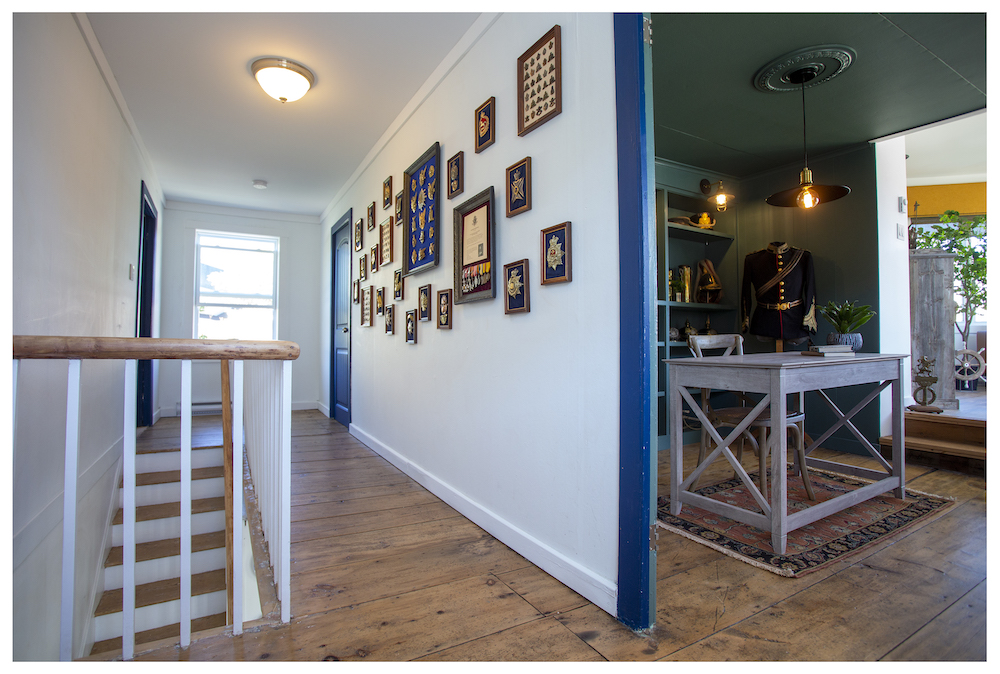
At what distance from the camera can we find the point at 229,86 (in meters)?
3.17

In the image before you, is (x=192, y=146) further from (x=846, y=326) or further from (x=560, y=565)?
(x=846, y=326)

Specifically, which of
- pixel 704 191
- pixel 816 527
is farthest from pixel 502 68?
pixel 704 191

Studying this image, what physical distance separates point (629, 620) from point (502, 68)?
2.30 m

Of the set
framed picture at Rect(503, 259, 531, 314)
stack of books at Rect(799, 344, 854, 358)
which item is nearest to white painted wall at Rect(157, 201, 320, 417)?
framed picture at Rect(503, 259, 531, 314)

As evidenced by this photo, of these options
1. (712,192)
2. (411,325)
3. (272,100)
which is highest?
(272,100)

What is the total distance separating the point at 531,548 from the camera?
199 cm

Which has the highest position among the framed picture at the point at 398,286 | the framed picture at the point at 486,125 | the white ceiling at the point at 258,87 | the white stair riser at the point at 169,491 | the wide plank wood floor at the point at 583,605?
the white ceiling at the point at 258,87

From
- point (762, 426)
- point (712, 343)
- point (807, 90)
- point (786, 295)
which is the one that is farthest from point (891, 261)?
point (762, 426)

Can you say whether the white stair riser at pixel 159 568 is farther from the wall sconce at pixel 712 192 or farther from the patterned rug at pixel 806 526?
the wall sconce at pixel 712 192

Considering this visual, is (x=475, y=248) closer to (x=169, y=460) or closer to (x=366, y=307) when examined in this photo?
(x=366, y=307)

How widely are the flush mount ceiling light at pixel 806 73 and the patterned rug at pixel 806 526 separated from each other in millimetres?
1885

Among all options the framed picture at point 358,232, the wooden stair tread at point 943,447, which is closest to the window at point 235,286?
the framed picture at point 358,232

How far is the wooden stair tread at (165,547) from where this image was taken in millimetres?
3021

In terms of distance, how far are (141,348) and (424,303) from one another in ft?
6.46
